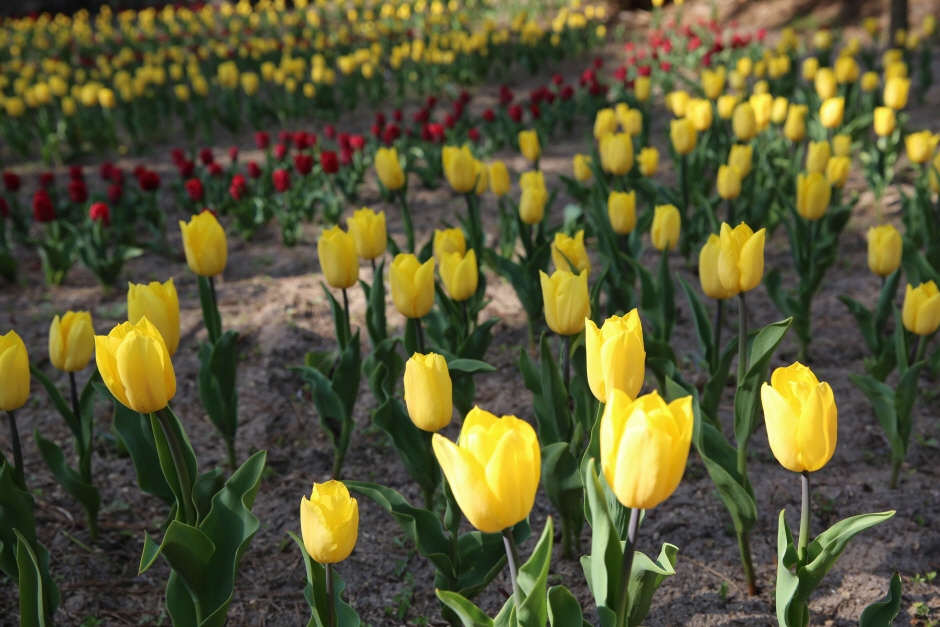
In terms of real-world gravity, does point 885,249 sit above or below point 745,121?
below

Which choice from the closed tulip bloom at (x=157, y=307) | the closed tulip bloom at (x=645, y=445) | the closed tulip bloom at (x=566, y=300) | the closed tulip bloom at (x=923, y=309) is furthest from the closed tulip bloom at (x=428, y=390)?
the closed tulip bloom at (x=923, y=309)

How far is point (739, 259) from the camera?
1995 millimetres

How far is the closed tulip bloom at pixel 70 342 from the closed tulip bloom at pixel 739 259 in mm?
1587

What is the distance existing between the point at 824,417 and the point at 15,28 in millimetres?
13930

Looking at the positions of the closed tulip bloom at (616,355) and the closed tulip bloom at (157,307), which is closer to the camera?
the closed tulip bloom at (616,355)

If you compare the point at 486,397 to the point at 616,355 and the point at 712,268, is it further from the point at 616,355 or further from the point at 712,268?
the point at 616,355

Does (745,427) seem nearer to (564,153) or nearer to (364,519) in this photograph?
(364,519)

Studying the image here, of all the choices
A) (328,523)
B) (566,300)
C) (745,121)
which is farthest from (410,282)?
(745,121)

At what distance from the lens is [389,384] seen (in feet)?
8.81

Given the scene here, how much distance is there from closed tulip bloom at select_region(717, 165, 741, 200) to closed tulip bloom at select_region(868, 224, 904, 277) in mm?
636

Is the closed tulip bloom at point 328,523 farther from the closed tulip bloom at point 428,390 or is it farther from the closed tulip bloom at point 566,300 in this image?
the closed tulip bloom at point 566,300

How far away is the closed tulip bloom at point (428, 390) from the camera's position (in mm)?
1611

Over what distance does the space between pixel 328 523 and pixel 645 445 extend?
0.61 meters

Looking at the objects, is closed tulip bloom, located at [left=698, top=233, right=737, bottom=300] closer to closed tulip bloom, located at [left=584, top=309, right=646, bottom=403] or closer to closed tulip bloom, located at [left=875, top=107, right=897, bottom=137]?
closed tulip bloom, located at [left=584, top=309, right=646, bottom=403]
